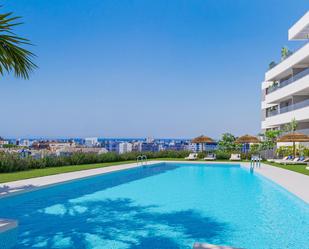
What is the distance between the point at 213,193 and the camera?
1030 centimetres

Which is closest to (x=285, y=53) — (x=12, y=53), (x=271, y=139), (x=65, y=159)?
(x=271, y=139)

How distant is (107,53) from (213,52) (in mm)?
11985

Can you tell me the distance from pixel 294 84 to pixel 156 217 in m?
24.0

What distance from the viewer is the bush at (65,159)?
13758 millimetres

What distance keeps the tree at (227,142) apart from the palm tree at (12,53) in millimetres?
26448

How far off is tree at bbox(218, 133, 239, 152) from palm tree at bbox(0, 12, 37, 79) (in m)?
26.4

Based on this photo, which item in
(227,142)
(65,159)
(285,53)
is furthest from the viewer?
(285,53)

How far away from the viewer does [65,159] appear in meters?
17.8

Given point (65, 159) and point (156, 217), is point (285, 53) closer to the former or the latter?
point (65, 159)

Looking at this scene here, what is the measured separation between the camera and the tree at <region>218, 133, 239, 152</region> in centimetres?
3044

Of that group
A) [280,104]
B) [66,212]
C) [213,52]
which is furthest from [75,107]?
[66,212]

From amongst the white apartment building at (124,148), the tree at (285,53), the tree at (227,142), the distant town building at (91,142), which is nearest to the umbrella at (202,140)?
the tree at (227,142)

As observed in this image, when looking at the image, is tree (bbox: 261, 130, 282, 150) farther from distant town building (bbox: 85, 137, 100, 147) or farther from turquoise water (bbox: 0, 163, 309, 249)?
turquoise water (bbox: 0, 163, 309, 249)

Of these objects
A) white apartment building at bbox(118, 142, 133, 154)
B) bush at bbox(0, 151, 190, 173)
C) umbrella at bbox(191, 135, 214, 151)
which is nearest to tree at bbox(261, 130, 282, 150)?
umbrella at bbox(191, 135, 214, 151)
